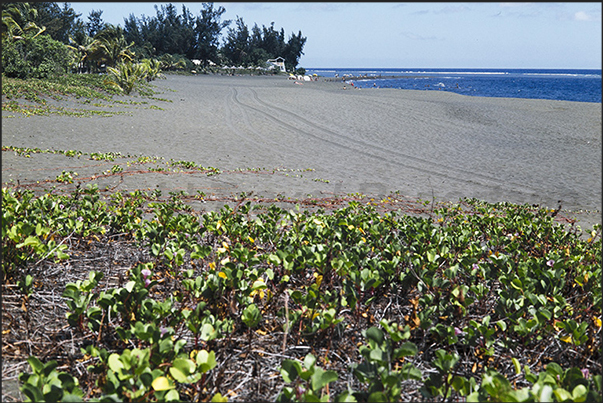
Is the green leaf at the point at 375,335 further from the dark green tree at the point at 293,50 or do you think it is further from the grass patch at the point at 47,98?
the dark green tree at the point at 293,50

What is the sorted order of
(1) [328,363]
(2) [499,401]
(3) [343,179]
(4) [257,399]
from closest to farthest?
(2) [499,401] < (4) [257,399] < (1) [328,363] < (3) [343,179]

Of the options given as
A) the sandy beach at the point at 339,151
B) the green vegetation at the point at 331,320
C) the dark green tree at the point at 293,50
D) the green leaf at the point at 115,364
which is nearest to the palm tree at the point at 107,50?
the sandy beach at the point at 339,151

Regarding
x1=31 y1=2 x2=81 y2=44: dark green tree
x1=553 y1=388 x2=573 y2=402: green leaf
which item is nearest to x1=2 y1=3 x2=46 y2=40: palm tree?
x1=31 y1=2 x2=81 y2=44: dark green tree

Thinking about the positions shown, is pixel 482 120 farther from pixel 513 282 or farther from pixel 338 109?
pixel 513 282

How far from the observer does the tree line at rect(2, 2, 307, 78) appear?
22.0 metres

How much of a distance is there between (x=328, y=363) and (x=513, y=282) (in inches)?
41.0

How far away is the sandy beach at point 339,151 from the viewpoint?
7602 mm

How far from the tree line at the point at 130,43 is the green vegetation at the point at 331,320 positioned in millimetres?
22147

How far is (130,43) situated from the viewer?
199 ft

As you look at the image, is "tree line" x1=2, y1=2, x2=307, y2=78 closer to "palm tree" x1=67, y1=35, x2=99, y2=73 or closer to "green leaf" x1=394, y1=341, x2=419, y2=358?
"palm tree" x1=67, y1=35, x2=99, y2=73

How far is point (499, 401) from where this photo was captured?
52.3 inches

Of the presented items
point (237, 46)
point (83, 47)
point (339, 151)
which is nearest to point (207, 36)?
point (237, 46)

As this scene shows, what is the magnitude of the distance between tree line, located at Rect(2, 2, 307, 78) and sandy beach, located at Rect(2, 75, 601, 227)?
8457mm

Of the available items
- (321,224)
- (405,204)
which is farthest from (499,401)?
(405,204)
